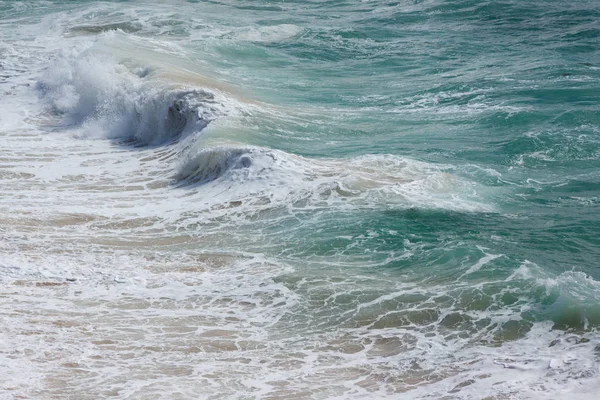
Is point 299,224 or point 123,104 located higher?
point 123,104

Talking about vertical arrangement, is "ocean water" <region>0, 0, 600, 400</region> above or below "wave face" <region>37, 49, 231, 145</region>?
below

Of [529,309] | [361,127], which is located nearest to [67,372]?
[529,309]

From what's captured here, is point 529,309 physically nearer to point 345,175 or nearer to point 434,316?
point 434,316

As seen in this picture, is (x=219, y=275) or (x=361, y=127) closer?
(x=219, y=275)

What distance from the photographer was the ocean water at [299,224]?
8.10 m

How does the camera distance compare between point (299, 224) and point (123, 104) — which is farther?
point (123, 104)

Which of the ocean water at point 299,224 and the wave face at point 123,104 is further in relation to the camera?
the wave face at point 123,104

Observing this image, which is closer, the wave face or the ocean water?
the ocean water

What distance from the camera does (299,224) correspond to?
11.7 metres

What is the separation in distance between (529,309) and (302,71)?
564 inches

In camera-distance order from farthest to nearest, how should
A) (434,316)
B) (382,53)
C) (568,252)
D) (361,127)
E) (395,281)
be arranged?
1. (382,53)
2. (361,127)
3. (568,252)
4. (395,281)
5. (434,316)

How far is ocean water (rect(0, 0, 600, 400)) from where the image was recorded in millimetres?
8102

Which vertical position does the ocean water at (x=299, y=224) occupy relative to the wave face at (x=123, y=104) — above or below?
below

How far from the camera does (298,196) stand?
12.6m
